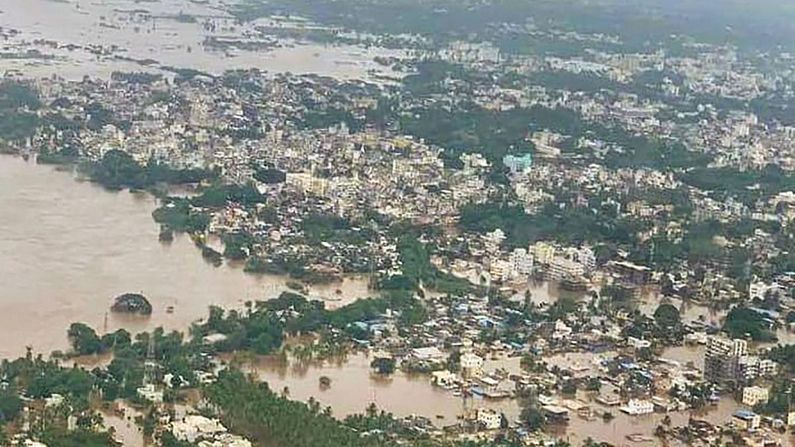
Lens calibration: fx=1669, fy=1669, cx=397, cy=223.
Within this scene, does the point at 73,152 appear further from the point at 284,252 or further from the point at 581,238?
the point at 581,238

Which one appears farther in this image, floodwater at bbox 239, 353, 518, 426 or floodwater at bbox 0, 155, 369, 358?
floodwater at bbox 0, 155, 369, 358

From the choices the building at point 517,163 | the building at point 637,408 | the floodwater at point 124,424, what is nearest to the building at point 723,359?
the building at point 637,408

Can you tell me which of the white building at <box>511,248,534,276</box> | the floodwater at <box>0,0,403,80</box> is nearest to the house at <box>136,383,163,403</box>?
the white building at <box>511,248,534,276</box>

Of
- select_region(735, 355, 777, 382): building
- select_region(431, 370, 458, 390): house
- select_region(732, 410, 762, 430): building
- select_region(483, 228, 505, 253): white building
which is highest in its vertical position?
select_region(735, 355, 777, 382): building

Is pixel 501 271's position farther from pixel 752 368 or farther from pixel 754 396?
pixel 754 396

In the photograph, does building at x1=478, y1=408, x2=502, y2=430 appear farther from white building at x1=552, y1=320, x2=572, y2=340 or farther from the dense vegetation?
the dense vegetation

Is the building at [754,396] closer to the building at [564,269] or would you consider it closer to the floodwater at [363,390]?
the floodwater at [363,390]

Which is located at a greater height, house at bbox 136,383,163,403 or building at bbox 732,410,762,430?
house at bbox 136,383,163,403
